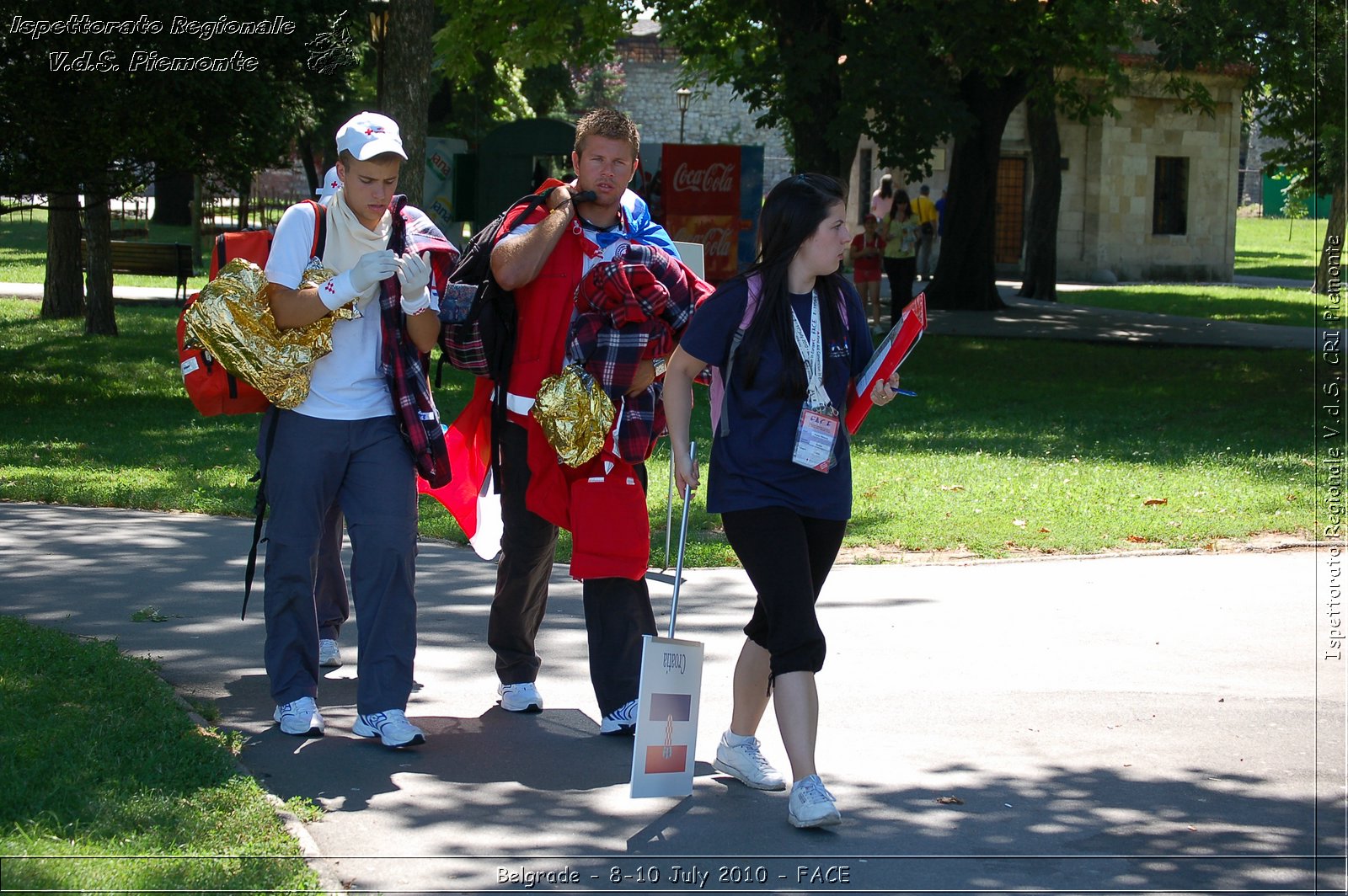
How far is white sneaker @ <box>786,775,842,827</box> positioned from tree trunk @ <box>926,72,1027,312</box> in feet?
63.3

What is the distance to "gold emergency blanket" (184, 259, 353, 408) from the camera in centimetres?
475

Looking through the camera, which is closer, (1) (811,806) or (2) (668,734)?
(1) (811,806)

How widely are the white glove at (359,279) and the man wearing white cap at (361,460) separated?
119 millimetres

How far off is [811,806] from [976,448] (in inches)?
310

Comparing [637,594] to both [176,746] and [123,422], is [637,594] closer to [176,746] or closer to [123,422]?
[176,746]

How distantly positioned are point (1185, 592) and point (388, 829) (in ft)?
15.0

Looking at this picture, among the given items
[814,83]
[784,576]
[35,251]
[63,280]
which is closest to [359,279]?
[784,576]

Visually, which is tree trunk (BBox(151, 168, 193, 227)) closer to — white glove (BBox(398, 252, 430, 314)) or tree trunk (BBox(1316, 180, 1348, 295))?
tree trunk (BBox(1316, 180, 1348, 295))

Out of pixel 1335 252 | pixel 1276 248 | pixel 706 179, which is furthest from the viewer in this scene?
pixel 1276 248

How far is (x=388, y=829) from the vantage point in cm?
416

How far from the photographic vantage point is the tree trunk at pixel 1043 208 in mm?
26219

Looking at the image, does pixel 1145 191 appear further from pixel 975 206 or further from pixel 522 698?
pixel 522 698

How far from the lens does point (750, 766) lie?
15.4 ft

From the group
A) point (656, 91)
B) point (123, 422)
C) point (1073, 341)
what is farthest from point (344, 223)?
point (656, 91)
